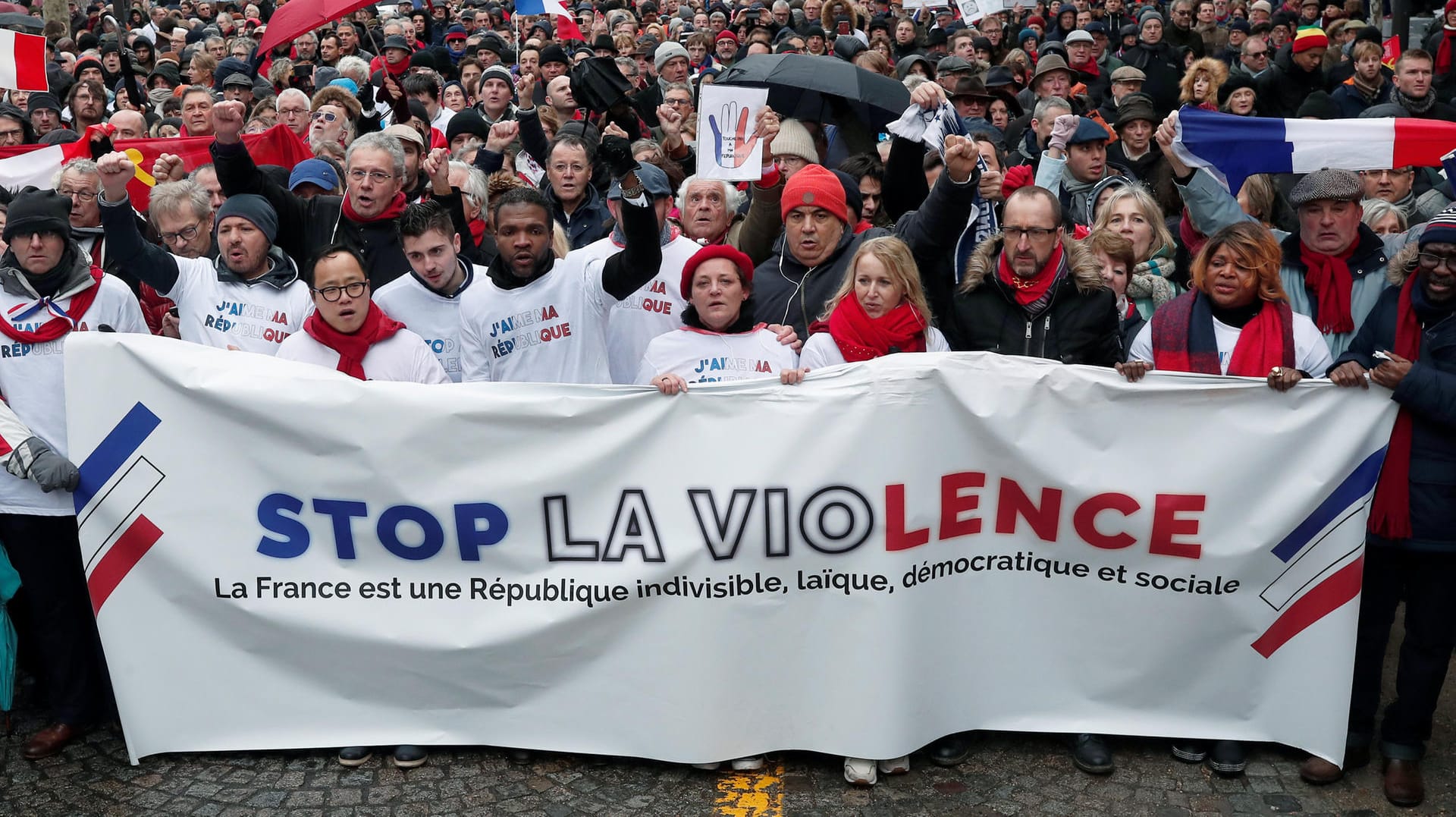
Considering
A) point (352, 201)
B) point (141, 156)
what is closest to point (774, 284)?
point (352, 201)

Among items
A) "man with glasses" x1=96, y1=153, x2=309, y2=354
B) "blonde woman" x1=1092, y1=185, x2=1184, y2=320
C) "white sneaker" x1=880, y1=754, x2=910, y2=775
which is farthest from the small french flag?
"white sneaker" x1=880, y1=754, x2=910, y2=775

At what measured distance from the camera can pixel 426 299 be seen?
20.5ft

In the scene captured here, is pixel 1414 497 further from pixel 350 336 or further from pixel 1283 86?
pixel 1283 86

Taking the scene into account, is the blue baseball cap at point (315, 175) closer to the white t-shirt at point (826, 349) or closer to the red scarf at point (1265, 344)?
the white t-shirt at point (826, 349)

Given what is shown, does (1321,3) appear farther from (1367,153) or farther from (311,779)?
(311,779)

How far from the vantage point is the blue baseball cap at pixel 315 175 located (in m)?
7.68

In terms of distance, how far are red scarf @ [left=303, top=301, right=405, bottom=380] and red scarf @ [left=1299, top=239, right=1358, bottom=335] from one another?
3.59 meters

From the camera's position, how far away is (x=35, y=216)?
5.42 m

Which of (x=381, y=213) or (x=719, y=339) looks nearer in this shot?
(x=719, y=339)

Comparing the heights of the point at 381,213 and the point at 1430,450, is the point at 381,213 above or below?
above

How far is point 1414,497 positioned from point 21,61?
30.5 feet

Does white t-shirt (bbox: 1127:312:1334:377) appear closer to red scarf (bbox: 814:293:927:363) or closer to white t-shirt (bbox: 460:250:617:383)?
red scarf (bbox: 814:293:927:363)

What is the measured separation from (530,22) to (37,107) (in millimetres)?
8696

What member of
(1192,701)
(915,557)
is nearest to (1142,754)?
(1192,701)
